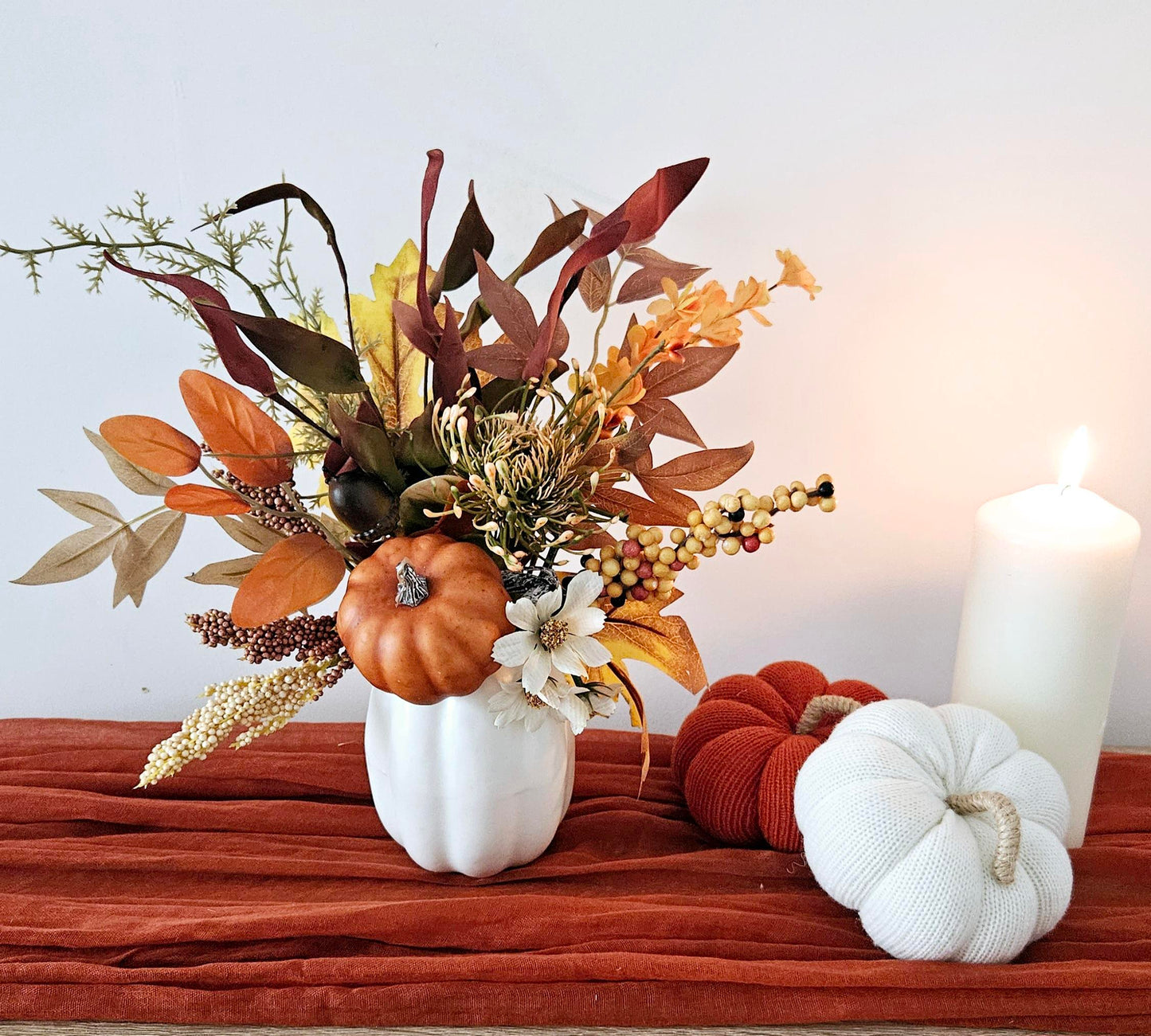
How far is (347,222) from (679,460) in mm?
374

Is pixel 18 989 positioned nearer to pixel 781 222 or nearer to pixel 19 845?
pixel 19 845

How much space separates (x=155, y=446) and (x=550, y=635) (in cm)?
25

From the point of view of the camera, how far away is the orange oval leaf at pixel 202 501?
1.82 feet

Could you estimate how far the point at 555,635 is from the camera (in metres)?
0.54

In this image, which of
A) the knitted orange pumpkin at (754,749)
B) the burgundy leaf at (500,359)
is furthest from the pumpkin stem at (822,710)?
the burgundy leaf at (500,359)

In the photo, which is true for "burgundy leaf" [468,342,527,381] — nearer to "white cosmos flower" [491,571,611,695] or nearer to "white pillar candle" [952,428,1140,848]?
"white cosmos flower" [491,571,611,695]

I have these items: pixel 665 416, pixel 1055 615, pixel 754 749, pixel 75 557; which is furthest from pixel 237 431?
pixel 1055 615

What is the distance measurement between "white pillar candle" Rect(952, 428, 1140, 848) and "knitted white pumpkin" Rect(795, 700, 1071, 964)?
66 millimetres

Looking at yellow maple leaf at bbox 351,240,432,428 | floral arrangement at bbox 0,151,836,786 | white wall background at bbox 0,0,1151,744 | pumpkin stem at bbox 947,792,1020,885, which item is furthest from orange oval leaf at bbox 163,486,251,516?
pumpkin stem at bbox 947,792,1020,885

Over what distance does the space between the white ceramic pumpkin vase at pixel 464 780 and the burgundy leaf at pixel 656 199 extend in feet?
0.88

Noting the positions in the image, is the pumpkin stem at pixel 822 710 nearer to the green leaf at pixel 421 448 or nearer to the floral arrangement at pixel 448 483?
the floral arrangement at pixel 448 483

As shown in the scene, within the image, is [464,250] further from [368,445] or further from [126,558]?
[126,558]

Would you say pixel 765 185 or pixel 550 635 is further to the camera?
pixel 765 185

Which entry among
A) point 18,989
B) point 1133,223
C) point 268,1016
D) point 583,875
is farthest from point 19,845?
point 1133,223
